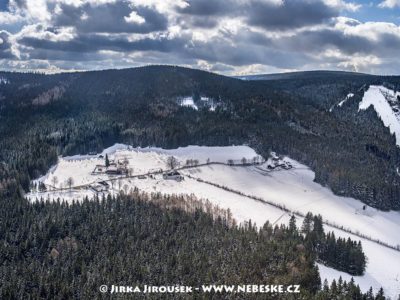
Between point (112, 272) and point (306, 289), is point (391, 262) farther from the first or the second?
point (112, 272)

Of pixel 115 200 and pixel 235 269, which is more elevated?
pixel 115 200

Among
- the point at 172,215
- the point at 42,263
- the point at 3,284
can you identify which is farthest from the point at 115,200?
the point at 3,284

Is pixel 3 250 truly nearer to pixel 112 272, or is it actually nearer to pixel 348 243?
pixel 112 272

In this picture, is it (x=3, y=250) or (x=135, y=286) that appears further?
(x=3, y=250)

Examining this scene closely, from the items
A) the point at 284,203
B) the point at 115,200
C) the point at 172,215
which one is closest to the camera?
the point at 172,215

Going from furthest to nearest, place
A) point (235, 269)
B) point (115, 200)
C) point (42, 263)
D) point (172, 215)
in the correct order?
point (115, 200) < point (172, 215) < point (42, 263) < point (235, 269)

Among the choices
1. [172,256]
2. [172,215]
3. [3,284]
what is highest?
[172,215]

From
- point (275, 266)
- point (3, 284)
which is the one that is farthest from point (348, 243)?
point (3, 284)

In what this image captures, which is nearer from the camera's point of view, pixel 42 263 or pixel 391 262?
pixel 42 263

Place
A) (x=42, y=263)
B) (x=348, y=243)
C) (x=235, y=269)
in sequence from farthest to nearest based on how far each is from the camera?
(x=348, y=243) < (x=42, y=263) < (x=235, y=269)
